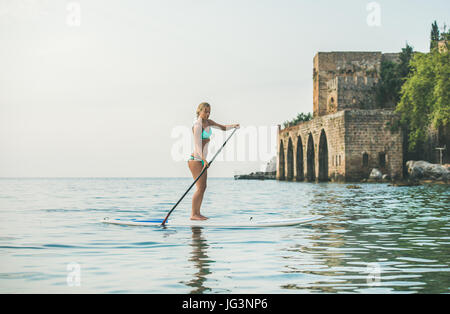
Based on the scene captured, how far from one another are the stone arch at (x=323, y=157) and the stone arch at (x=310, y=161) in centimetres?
349

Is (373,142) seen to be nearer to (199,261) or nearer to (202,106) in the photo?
(202,106)

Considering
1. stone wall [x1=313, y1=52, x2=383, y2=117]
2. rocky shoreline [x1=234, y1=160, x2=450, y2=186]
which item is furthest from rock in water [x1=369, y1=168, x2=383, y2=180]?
stone wall [x1=313, y1=52, x2=383, y2=117]

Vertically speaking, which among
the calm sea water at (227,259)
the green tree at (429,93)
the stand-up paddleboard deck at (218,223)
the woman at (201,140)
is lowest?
the calm sea water at (227,259)

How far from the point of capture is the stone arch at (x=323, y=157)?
58.4 meters

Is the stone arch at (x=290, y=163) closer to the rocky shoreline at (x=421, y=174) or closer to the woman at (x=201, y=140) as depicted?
the rocky shoreline at (x=421, y=174)

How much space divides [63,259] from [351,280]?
343cm

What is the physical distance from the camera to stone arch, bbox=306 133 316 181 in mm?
63375

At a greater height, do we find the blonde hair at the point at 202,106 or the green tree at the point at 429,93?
the green tree at the point at 429,93

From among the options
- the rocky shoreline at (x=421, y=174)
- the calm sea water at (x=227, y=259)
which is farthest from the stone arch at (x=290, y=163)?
the calm sea water at (x=227, y=259)

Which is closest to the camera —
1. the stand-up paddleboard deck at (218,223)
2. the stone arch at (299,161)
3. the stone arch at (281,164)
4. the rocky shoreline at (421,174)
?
the stand-up paddleboard deck at (218,223)

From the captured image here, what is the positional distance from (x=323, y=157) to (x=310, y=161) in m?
5.29

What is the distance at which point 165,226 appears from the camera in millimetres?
11164
